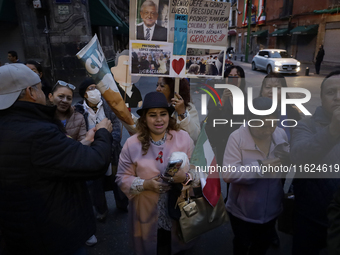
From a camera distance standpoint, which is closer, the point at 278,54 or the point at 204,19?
the point at 204,19

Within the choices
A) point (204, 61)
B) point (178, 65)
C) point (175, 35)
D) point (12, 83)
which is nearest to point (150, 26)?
point (175, 35)

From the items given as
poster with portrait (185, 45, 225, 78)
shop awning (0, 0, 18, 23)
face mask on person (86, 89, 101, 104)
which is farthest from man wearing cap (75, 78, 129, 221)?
shop awning (0, 0, 18, 23)

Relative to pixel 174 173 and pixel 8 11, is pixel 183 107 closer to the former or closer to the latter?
pixel 174 173

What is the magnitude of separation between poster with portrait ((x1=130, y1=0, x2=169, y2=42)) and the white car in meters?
14.4

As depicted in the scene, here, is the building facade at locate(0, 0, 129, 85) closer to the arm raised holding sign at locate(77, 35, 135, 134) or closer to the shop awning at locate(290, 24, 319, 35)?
the arm raised holding sign at locate(77, 35, 135, 134)

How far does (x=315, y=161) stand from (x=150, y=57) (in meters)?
1.71

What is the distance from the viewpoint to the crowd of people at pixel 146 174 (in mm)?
1383

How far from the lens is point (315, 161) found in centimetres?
171

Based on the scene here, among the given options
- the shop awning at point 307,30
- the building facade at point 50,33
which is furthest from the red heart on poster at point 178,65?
the shop awning at point 307,30

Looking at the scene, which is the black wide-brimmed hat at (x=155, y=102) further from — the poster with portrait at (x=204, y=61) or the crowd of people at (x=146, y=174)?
the poster with portrait at (x=204, y=61)

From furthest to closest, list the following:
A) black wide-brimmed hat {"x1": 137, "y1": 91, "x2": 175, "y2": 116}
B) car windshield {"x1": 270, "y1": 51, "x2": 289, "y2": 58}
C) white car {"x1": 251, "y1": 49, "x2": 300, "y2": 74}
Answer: car windshield {"x1": 270, "y1": 51, "x2": 289, "y2": 58} < white car {"x1": 251, "y1": 49, "x2": 300, "y2": 74} < black wide-brimmed hat {"x1": 137, "y1": 91, "x2": 175, "y2": 116}

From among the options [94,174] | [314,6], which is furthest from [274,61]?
[94,174]

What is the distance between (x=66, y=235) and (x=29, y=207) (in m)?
0.31

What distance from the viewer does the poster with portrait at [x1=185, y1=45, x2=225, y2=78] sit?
2492 mm
